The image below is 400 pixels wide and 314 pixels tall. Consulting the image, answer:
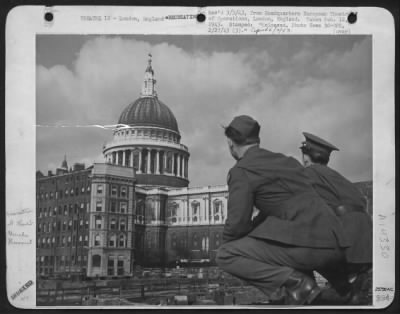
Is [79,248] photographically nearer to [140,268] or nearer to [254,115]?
[140,268]

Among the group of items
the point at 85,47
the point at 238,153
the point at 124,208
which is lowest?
the point at 124,208

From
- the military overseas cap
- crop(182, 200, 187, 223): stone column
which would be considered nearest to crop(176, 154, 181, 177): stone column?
crop(182, 200, 187, 223): stone column

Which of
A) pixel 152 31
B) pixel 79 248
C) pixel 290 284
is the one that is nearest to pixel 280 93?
pixel 152 31

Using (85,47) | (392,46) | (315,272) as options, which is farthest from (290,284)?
(85,47)

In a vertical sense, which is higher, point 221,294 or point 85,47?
point 85,47

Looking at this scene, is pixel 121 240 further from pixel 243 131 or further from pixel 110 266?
pixel 243 131

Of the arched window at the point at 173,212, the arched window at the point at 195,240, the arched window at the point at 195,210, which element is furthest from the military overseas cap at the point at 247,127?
the arched window at the point at 195,240

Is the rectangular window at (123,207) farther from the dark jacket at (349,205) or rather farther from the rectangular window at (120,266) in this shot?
the dark jacket at (349,205)

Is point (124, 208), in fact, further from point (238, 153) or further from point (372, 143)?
point (372, 143)
